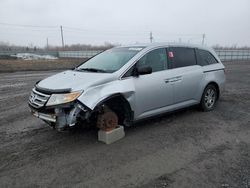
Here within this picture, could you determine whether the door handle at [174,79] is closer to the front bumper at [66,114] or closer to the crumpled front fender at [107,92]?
the crumpled front fender at [107,92]

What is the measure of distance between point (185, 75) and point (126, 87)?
182 cm

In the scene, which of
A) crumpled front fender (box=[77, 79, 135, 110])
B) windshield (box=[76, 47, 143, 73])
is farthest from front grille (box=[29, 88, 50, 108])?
windshield (box=[76, 47, 143, 73])

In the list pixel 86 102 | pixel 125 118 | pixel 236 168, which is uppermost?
pixel 86 102

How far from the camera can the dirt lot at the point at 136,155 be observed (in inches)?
134

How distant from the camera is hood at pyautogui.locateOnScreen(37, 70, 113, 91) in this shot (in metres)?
4.24

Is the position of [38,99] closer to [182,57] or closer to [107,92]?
[107,92]

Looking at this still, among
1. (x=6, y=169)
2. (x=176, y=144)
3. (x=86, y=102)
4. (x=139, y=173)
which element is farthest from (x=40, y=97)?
(x=176, y=144)

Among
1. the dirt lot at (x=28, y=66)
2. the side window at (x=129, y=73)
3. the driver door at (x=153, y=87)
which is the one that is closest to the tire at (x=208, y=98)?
the driver door at (x=153, y=87)

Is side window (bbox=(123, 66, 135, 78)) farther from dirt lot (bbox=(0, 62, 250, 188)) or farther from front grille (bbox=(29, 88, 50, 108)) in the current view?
front grille (bbox=(29, 88, 50, 108))

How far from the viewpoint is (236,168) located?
3.71 meters


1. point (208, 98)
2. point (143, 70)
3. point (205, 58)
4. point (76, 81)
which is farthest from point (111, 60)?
point (208, 98)

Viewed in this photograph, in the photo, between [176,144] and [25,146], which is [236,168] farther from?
[25,146]

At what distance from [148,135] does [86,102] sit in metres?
1.57

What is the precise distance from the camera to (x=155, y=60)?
5.41 metres
